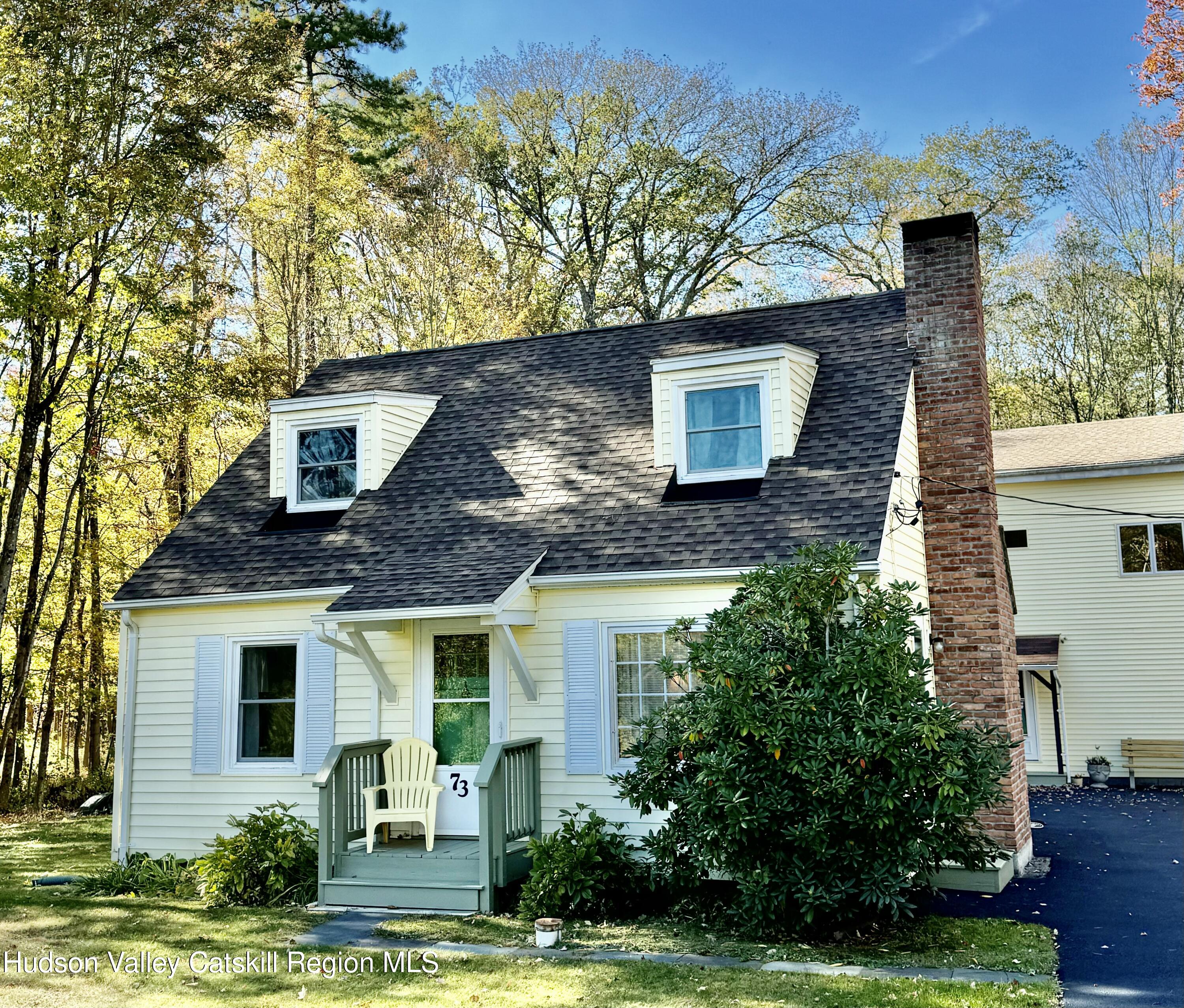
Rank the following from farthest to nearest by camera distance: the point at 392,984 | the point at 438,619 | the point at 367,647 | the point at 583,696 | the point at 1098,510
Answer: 1. the point at 1098,510
2. the point at 438,619
3. the point at 367,647
4. the point at 583,696
5. the point at 392,984

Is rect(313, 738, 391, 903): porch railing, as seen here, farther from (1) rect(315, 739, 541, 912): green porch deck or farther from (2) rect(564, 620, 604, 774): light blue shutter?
(2) rect(564, 620, 604, 774): light blue shutter

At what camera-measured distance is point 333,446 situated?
12.4 metres

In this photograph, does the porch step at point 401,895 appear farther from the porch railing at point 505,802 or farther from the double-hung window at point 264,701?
the double-hung window at point 264,701

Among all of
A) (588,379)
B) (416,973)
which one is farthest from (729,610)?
(588,379)

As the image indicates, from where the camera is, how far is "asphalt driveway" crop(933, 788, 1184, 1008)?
6418mm

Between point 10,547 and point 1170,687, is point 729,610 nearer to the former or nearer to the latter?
point 10,547

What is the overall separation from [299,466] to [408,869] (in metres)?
5.35

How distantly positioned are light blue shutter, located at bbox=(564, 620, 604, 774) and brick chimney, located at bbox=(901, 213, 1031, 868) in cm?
354

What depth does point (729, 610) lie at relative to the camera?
26.3 ft

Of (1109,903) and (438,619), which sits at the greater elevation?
(438,619)

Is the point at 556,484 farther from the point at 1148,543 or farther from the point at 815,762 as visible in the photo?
the point at 1148,543

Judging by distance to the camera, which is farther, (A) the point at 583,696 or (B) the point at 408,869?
(A) the point at 583,696

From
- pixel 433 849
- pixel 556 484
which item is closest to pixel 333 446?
pixel 556 484

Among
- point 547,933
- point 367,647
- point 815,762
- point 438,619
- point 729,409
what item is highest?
point 729,409
